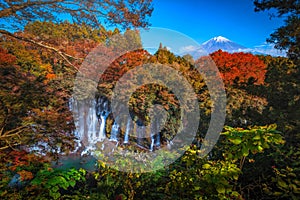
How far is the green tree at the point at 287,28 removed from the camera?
510cm

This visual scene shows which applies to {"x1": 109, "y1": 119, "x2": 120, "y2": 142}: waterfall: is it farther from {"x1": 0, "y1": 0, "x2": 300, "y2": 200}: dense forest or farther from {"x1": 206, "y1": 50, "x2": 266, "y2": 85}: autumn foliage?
{"x1": 206, "y1": 50, "x2": 266, "y2": 85}: autumn foliage

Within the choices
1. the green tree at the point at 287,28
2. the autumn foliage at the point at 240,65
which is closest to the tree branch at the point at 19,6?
the green tree at the point at 287,28

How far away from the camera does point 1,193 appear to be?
2088 mm

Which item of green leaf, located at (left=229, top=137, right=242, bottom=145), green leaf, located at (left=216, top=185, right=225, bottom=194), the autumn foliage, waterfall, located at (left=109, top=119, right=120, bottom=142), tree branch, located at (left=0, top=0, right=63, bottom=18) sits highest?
the autumn foliage

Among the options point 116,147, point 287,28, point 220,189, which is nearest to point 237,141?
point 220,189

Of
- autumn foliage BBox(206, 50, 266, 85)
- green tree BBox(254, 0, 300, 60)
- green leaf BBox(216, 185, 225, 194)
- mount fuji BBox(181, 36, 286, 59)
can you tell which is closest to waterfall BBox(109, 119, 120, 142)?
mount fuji BBox(181, 36, 286, 59)

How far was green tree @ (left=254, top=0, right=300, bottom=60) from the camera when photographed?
5102 millimetres

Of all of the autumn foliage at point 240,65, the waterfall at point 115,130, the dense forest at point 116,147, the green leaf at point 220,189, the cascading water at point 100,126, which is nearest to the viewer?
the green leaf at point 220,189

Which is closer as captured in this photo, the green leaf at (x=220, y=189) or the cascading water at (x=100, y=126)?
the green leaf at (x=220, y=189)

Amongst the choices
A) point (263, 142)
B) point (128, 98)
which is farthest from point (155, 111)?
point (263, 142)

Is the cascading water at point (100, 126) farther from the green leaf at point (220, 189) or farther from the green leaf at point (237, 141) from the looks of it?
the green leaf at point (237, 141)

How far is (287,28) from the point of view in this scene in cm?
533

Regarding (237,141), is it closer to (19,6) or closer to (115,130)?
(19,6)

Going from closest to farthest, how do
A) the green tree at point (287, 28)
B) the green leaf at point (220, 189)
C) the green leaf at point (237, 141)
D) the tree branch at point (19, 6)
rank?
the green leaf at point (237, 141) < the green leaf at point (220, 189) < the tree branch at point (19, 6) < the green tree at point (287, 28)
